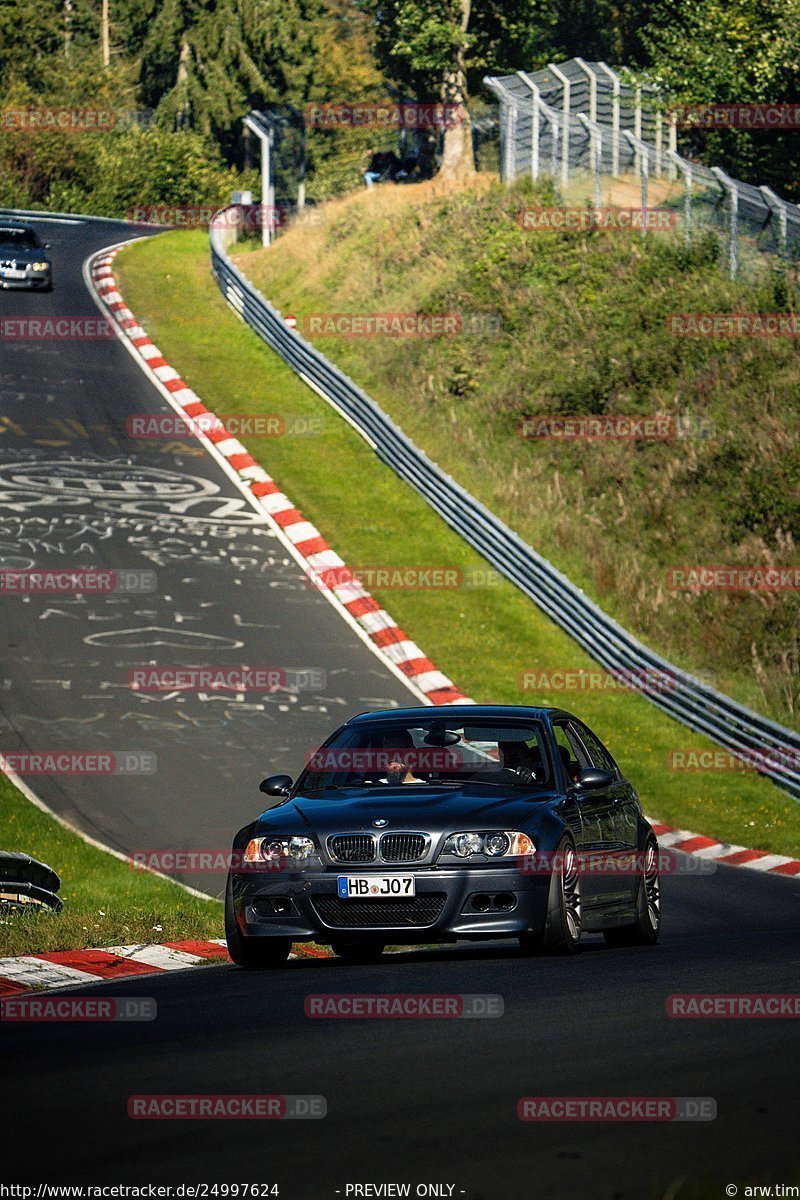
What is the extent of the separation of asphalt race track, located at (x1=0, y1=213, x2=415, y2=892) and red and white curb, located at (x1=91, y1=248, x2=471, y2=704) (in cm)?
30

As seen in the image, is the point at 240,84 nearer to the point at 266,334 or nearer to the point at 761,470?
the point at 266,334

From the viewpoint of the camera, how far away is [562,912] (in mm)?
9719

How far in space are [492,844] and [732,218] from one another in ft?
86.5

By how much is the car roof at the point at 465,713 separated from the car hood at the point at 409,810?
1.74ft

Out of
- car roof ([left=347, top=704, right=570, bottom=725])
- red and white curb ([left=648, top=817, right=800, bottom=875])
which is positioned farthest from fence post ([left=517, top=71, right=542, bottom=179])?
car roof ([left=347, top=704, right=570, bottom=725])

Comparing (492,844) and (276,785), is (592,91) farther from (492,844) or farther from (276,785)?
(492,844)

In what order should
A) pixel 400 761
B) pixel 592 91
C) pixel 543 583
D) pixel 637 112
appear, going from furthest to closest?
pixel 592 91
pixel 637 112
pixel 543 583
pixel 400 761

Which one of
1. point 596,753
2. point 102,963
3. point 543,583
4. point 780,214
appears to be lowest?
point 543,583

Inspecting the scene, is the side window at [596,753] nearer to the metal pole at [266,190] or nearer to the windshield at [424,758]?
the windshield at [424,758]

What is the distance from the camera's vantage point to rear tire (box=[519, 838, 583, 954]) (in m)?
9.63

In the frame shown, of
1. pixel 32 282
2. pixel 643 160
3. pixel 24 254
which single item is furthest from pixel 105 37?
pixel 643 160

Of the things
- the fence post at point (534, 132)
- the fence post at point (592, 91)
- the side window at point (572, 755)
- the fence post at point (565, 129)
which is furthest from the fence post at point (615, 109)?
the side window at point (572, 755)

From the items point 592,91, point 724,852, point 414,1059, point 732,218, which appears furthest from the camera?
point 592,91

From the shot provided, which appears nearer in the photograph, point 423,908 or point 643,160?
point 423,908
